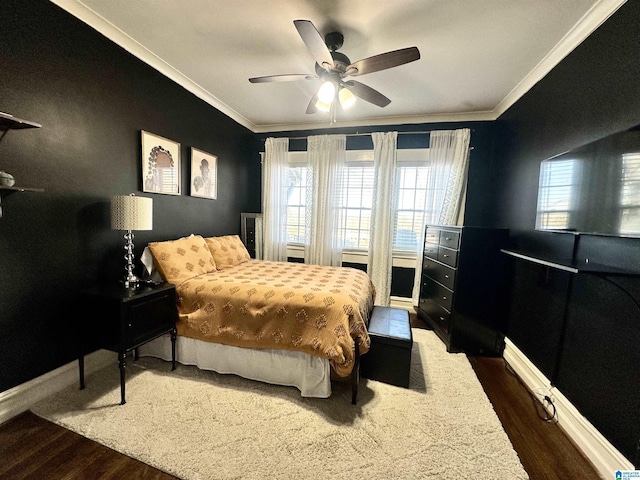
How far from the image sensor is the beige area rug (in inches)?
53.8

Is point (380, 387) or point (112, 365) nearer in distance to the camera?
point (380, 387)

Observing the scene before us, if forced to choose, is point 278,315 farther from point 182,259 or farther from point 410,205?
point 410,205

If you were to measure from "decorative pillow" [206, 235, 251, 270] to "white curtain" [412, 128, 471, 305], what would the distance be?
107 inches

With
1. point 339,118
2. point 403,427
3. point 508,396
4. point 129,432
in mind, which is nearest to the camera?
point 129,432

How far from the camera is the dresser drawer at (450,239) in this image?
8.81 feet

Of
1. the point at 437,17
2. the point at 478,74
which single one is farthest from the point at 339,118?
the point at 437,17

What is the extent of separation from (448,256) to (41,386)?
3627 mm

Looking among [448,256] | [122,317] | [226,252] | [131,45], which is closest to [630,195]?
[448,256]

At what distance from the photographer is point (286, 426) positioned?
1630 mm

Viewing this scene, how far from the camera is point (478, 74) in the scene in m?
2.55

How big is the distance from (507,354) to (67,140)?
4.21 metres

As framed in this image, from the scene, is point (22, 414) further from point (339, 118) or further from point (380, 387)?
point (339, 118)

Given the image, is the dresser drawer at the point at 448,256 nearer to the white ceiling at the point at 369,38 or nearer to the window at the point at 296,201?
the white ceiling at the point at 369,38

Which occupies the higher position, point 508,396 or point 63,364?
point 63,364
